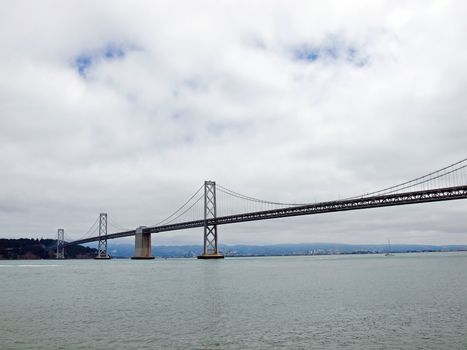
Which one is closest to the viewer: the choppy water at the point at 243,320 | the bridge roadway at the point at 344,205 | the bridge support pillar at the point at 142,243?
the choppy water at the point at 243,320

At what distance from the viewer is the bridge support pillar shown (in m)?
103

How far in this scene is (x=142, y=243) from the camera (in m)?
105

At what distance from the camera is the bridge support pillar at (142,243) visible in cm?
10319

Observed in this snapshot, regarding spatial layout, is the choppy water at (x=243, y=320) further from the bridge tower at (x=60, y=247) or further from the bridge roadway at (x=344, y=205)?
the bridge tower at (x=60, y=247)

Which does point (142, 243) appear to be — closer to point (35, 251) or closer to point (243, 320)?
point (35, 251)

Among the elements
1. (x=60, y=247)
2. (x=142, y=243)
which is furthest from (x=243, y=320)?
(x=60, y=247)

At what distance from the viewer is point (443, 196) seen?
6169 centimetres

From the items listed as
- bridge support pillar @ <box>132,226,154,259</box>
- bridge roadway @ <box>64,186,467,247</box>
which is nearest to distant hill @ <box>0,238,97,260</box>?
bridge support pillar @ <box>132,226,154,259</box>

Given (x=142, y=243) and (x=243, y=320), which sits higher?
(x=142, y=243)

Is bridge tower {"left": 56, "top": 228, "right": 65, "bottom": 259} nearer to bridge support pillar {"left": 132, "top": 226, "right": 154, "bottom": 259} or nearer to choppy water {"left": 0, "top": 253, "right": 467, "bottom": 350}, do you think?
bridge support pillar {"left": 132, "top": 226, "right": 154, "bottom": 259}

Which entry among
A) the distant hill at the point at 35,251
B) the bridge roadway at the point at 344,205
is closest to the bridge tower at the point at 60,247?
the distant hill at the point at 35,251

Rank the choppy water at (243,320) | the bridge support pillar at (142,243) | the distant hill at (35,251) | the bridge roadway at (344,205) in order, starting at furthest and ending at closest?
the distant hill at (35,251) < the bridge support pillar at (142,243) < the bridge roadway at (344,205) < the choppy water at (243,320)

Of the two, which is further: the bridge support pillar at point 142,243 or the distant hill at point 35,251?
the distant hill at point 35,251

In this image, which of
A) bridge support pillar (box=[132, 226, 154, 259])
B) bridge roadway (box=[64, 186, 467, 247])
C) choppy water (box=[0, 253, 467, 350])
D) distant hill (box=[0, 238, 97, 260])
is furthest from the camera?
distant hill (box=[0, 238, 97, 260])
